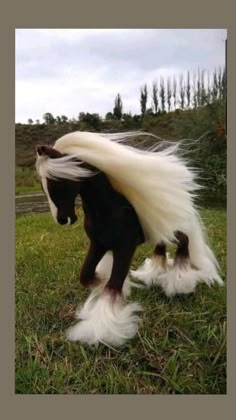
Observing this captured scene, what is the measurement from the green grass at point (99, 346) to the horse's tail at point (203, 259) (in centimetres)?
2

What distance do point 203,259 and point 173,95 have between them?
1.41 ft

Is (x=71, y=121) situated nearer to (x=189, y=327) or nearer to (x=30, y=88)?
(x=30, y=88)

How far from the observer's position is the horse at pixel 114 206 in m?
1.24

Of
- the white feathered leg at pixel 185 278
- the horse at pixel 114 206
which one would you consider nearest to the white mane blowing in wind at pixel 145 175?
the horse at pixel 114 206

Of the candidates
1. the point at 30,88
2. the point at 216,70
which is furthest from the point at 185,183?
the point at 30,88

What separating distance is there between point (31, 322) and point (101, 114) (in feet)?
1.78

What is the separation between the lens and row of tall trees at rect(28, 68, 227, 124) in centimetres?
139

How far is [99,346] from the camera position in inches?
50.9

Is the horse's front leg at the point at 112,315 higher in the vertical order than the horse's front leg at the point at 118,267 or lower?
lower

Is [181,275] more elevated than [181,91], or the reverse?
[181,91]

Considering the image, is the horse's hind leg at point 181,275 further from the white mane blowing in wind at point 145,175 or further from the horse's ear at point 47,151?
the horse's ear at point 47,151

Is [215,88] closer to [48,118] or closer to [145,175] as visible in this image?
[145,175]

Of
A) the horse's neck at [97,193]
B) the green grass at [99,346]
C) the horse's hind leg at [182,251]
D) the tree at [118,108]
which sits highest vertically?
the tree at [118,108]

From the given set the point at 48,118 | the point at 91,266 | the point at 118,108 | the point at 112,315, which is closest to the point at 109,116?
the point at 118,108
